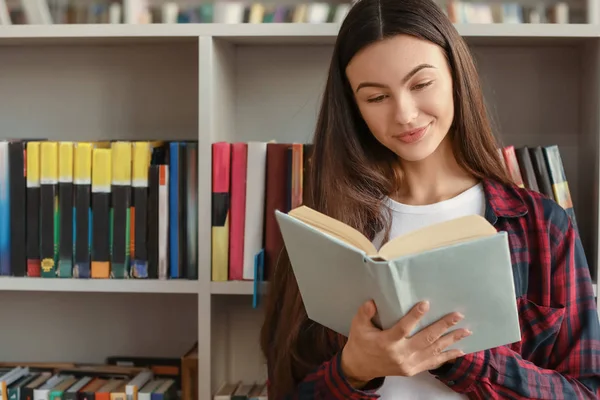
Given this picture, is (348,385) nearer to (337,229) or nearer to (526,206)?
(337,229)

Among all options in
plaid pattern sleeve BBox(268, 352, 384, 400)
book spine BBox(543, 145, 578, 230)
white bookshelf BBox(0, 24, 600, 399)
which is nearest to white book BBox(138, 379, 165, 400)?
white bookshelf BBox(0, 24, 600, 399)

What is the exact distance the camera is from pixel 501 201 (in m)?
1.06

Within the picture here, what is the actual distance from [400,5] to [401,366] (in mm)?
511

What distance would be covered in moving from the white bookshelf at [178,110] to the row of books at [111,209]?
1.7 inches

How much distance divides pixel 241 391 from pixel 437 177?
0.65m

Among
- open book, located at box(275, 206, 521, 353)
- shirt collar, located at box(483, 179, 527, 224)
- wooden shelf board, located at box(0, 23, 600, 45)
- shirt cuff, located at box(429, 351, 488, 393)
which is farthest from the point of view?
wooden shelf board, located at box(0, 23, 600, 45)

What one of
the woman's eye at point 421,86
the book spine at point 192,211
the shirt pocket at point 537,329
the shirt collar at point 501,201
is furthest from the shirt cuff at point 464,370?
the book spine at point 192,211

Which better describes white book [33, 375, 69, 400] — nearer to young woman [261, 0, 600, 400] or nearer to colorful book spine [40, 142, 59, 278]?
colorful book spine [40, 142, 59, 278]

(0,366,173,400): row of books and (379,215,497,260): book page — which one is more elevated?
(379,215,497,260): book page

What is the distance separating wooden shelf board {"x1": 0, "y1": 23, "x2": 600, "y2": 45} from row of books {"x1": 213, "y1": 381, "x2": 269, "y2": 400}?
71cm

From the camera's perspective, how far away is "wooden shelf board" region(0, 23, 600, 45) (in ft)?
4.24

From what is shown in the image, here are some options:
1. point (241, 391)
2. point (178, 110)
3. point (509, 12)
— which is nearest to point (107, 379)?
point (241, 391)

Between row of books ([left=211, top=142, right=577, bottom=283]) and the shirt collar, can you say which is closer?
the shirt collar

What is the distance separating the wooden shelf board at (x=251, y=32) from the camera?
1.29m
